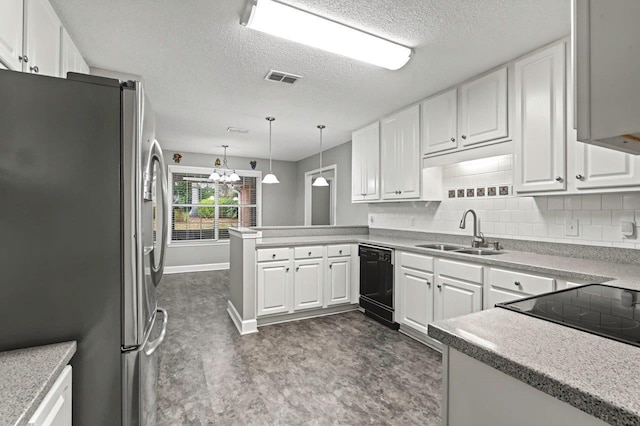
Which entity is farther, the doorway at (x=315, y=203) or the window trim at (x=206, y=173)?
the doorway at (x=315, y=203)

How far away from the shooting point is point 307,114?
4.11 meters

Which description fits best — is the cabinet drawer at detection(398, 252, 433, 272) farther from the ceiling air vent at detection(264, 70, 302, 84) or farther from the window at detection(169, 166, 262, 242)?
the window at detection(169, 166, 262, 242)

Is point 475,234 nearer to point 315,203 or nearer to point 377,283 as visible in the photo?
point 377,283

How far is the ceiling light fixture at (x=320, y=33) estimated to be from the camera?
6.43 feet

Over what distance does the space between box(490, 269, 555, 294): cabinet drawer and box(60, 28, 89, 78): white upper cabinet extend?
3.30 metres

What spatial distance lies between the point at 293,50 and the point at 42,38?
5.20 ft

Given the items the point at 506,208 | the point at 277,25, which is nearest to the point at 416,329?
the point at 506,208

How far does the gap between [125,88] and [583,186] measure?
109 inches

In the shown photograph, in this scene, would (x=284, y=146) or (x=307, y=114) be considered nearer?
Result: (x=307, y=114)

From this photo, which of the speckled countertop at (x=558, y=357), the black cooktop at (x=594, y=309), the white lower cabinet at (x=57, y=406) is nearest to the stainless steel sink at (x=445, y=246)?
the black cooktop at (x=594, y=309)

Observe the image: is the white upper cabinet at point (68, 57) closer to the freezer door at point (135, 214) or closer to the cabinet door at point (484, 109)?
the freezer door at point (135, 214)

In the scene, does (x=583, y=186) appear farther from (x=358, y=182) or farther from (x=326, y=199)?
(x=326, y=199)

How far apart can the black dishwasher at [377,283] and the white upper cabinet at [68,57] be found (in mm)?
3113

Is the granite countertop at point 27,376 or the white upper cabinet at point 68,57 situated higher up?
the white upper cabinet at point 68,57
